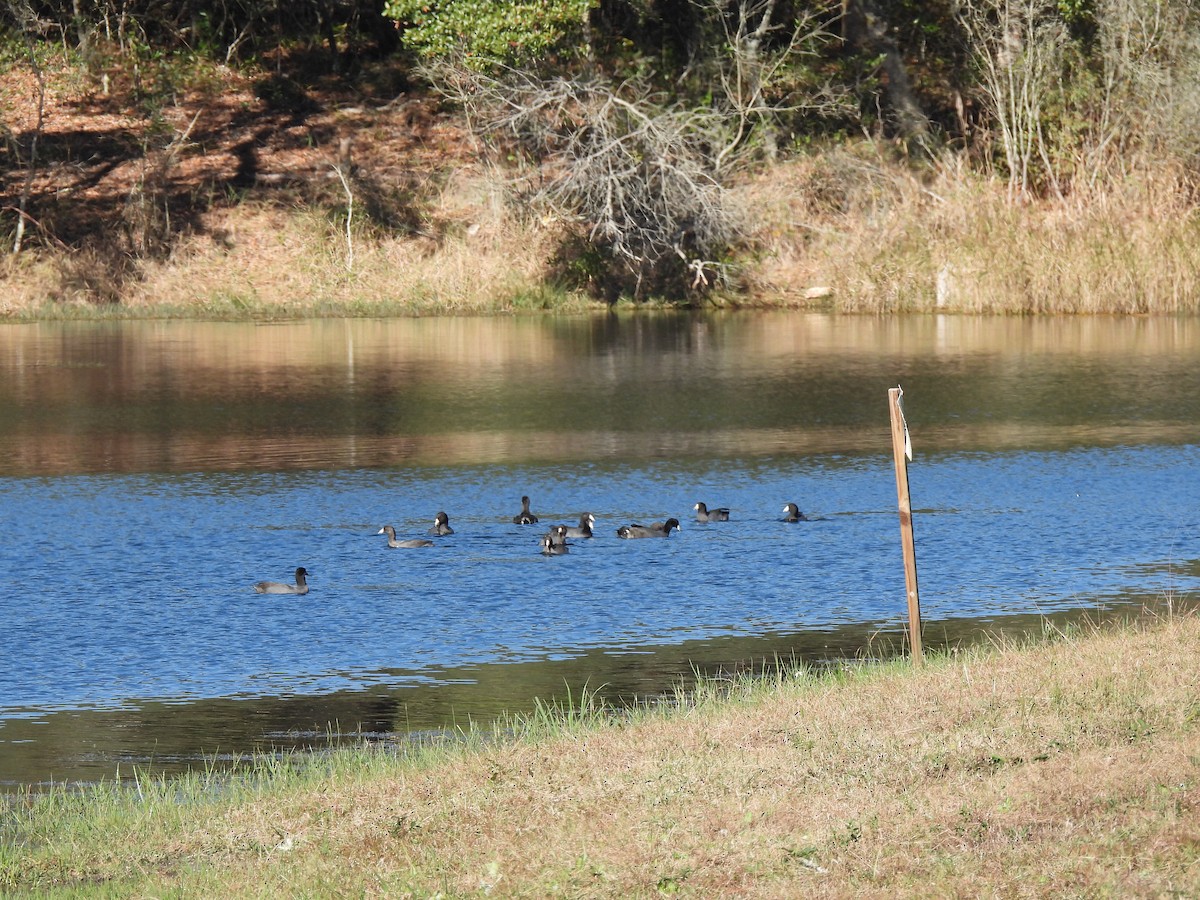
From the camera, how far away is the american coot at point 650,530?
17641mm

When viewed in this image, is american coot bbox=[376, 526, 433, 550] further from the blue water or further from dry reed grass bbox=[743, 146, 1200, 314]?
dry reed grass bbox=[743, 146, 1200, 314]

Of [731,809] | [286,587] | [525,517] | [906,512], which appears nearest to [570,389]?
[525,517]

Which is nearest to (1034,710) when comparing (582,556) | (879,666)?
(879,666)

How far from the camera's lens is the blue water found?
13172mm

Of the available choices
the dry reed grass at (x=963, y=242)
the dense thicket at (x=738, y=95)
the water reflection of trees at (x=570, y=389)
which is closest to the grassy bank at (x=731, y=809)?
the water reflection of trees at (x=570, y=389)

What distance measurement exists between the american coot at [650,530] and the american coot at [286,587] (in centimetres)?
359

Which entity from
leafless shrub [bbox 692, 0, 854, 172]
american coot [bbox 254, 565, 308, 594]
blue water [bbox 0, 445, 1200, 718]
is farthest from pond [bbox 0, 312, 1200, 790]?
leafless shrub [bbox 692, 0, 854, 172]

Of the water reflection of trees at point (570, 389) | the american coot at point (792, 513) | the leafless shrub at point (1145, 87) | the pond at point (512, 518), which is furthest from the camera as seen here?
the leafless shrub at point (1145, 87)

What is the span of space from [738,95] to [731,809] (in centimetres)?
4005

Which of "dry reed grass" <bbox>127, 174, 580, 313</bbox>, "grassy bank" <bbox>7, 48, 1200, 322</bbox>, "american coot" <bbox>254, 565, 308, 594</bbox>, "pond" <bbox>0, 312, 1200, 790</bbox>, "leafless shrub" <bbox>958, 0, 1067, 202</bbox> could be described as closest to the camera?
"pond" <bbox>0, 312, 1200, 790</bbox>

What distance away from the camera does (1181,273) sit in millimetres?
38062

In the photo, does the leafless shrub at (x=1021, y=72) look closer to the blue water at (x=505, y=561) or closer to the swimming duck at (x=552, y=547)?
the blue water at (x=505, y=561)

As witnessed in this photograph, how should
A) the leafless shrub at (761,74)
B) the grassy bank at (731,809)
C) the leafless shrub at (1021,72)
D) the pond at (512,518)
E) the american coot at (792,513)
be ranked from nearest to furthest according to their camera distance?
the grassy bank at (731,809), the pond at (512,518), the american coot at (792,513), the leafless shrub at (1021,72), the leafless shrub at (761,74)

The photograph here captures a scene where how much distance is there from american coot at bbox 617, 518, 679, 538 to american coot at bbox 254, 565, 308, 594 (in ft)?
11.8
